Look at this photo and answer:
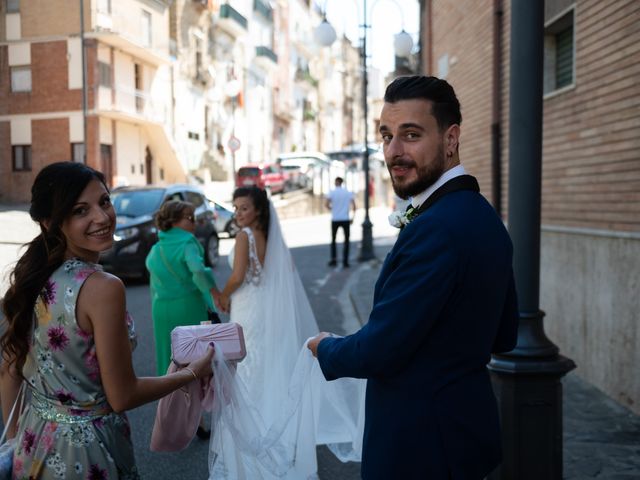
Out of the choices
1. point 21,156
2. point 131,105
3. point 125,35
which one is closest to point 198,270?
point 125,35

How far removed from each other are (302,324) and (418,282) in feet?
12.5

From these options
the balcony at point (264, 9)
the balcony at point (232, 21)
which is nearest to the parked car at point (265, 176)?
the balcony at point (232, 21)

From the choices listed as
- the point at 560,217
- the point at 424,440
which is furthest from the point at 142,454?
the point at 560,217

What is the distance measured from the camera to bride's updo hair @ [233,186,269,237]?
553cm

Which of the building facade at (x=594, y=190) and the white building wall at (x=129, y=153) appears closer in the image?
the building facade at (x=594, y=190)

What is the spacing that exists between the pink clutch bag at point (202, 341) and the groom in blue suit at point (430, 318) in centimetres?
87

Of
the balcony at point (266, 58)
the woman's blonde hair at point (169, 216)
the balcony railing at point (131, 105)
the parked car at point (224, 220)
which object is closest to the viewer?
the woman's blonde hair at point (169, 216)

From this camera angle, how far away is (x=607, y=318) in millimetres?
6215

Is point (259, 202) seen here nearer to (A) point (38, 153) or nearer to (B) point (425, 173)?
(B) point (425, 173)

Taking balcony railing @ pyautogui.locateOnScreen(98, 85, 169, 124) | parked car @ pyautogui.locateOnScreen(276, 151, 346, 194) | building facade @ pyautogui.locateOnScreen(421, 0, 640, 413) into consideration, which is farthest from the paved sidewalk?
parked car @ pyautogui.locateOnScreen(276, 151, 346, 194)

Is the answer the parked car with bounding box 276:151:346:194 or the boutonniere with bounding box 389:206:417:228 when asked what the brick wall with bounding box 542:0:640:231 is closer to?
the boutonniere with bounding box 389:206:417:228

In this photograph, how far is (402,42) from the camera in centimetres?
1675

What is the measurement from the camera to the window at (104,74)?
108ft

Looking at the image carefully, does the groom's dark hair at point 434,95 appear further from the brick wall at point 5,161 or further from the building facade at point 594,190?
the brick wall at point 5,161
